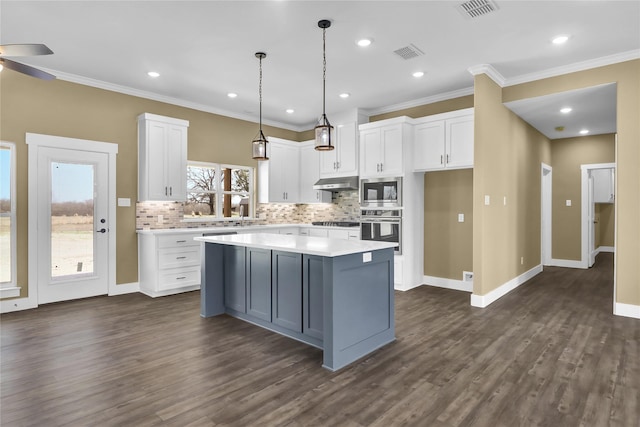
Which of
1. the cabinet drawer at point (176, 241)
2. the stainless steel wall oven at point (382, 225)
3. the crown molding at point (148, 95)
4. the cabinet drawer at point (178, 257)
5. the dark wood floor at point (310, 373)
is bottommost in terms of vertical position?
the dark wood floor at point (310, 373)

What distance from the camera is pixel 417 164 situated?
18.2ft

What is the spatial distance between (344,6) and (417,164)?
288 centimetres

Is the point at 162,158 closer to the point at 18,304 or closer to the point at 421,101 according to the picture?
the point at 18,304

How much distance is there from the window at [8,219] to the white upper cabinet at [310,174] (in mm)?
4464

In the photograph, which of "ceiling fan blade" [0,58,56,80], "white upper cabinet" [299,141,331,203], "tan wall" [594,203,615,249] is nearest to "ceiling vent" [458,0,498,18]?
"ceiling fan blade" [0,58,56,80]

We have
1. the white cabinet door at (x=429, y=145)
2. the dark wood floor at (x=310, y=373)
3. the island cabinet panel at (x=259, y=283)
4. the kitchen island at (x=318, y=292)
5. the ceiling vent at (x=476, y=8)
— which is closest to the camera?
the dark wood floor at (x=310, y=373)

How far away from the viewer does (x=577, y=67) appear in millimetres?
4430

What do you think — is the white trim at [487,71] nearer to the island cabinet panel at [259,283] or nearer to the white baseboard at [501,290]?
the white baseboard at [501,290]

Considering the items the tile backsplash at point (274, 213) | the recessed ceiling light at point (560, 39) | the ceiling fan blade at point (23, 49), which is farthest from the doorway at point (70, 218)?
the recessed ceiling light at point (560, 39)

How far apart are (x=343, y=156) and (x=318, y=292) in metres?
3.75

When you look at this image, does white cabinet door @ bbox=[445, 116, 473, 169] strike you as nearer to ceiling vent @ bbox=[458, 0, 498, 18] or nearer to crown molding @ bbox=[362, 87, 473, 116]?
crown molding @ bbox=[362, 87, 473, 116]

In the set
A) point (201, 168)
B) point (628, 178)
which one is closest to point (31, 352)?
point (201, 168)

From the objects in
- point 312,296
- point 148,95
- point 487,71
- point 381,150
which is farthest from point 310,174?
point 312,296

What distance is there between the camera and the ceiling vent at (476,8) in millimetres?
3143
